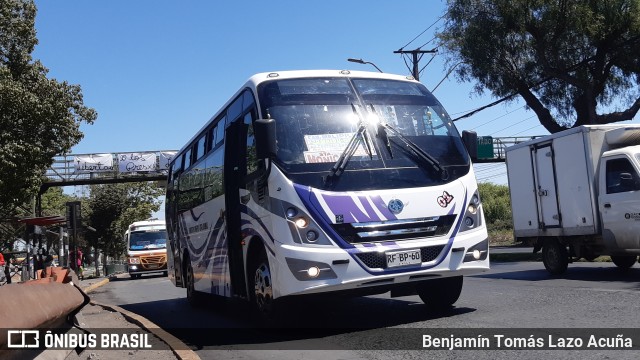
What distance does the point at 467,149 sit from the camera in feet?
27.5

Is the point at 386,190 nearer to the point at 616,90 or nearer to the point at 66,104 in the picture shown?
the point at 66,104

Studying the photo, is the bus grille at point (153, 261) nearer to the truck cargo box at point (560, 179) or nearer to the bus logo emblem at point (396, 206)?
the truck cargo box at point (560, 179)

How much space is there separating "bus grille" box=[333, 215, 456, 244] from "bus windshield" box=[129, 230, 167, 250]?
25.0 metres

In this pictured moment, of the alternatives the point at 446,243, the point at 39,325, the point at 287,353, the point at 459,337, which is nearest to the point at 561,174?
the point at 446,243

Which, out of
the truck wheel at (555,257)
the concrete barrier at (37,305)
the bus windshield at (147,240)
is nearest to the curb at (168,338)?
the concrete barrier at (37,305)

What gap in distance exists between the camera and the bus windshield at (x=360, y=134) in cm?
729

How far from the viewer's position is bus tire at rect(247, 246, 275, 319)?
24.8ft

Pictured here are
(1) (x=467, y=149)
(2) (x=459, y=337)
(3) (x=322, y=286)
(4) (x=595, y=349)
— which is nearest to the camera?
(4) (x=595, y=349)

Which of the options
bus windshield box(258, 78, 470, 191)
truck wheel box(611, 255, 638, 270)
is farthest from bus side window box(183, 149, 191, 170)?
truck wheel box(611, 255, 638, 270)

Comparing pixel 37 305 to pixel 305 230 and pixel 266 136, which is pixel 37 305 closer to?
pixel 305 230

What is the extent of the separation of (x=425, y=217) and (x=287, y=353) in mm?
2198

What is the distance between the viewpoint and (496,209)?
194 feet

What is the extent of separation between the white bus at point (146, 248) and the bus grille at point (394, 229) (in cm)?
2383

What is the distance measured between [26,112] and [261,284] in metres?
16.1
